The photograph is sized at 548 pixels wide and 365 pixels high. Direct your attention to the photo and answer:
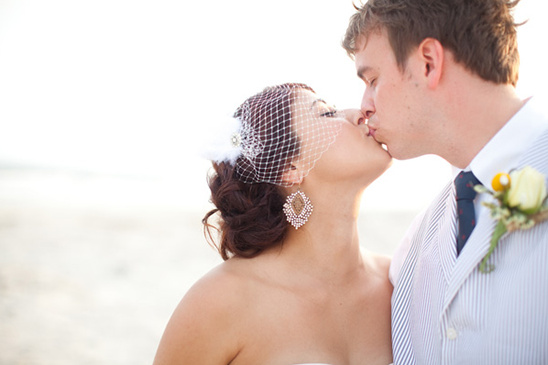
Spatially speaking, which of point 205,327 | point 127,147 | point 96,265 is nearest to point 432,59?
point 205,327

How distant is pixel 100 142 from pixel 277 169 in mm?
20436

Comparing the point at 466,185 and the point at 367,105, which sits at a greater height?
the point at 367,105

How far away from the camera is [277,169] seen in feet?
12.7

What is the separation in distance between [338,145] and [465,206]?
1.10 meters

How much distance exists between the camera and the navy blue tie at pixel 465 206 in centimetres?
290

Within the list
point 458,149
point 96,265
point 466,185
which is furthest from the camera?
point 96,265

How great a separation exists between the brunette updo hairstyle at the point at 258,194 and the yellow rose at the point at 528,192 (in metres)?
1.72

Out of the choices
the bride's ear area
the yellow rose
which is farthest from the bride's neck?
the yellow rose

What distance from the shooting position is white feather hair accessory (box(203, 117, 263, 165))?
387 centimetres

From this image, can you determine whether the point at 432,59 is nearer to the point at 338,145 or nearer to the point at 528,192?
the point at 338,145

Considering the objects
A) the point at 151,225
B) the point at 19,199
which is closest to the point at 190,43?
the point at 19,199

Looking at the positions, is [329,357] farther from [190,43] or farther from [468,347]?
[190,43]

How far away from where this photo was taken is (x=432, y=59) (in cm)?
329

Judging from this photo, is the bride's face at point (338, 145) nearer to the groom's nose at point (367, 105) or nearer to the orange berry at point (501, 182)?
the groom's nose at point (367, 105)
